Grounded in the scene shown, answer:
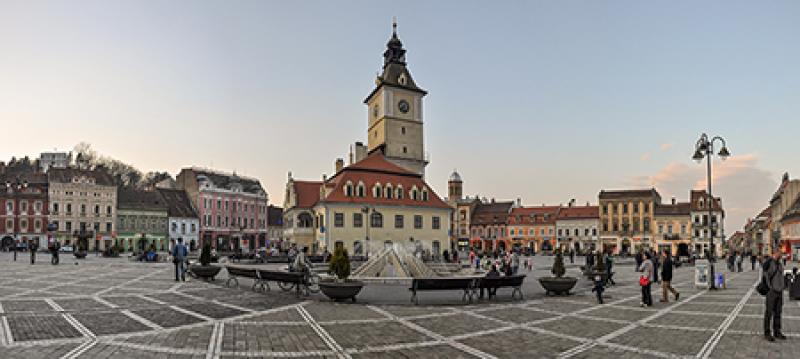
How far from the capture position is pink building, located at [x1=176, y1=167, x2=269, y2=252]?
2977 inches

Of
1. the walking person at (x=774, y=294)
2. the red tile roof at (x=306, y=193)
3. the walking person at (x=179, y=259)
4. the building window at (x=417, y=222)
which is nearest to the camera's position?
the walking person at (x=774, y=294)

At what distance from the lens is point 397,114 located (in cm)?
6438

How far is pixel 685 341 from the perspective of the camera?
999 cm

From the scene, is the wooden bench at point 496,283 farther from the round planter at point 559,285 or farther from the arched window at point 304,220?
the arched window at point 304,220

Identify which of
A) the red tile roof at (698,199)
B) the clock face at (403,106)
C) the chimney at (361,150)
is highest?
the clock face at (403,106)

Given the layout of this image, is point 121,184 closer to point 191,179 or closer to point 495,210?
point 191,179

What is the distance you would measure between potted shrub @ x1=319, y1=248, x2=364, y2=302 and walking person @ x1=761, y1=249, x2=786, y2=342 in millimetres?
9898

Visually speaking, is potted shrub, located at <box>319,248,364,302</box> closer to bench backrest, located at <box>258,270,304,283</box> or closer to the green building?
bench backrest, located at <box>258,270,304,283</box>

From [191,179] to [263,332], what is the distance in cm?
7390

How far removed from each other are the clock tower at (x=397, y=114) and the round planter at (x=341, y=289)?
48.5 meters

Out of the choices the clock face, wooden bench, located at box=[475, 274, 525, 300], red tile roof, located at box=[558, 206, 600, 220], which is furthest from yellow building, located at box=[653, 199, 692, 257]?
wooden bench, located at box=[475, 274, 525, 300]

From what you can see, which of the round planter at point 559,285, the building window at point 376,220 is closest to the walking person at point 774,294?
the round planter at point 559,285

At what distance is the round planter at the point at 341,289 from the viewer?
14984mm

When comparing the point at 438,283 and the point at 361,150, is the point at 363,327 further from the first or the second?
the point at 361,150
